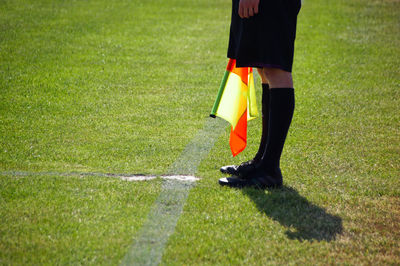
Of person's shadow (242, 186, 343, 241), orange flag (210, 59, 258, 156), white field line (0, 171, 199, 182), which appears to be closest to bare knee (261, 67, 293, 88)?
orange flag (210, 59, 258, 156)

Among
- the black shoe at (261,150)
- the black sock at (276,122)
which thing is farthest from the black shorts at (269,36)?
the black shoe at (261,150)

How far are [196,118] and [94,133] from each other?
1048 mm

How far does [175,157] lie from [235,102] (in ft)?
2.08

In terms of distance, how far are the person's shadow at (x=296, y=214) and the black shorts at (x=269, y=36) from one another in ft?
2.63

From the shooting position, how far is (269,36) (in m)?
3.18

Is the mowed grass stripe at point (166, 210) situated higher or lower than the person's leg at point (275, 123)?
lower

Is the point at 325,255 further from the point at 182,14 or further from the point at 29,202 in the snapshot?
the point at 182,14

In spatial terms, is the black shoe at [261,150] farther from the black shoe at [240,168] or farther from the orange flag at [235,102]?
the orange flag at [235,102]

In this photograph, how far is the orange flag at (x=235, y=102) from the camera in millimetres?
3656

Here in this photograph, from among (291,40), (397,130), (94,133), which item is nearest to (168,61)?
(94,133)

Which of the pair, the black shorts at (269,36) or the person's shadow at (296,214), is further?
the black shorts at (269,36)

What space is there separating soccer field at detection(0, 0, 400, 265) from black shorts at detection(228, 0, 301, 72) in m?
0.84

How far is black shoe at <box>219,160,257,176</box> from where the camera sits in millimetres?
3447

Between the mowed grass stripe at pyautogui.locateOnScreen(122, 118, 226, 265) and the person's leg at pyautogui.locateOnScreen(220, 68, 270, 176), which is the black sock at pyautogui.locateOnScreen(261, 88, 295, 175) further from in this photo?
the mowed grass stripe at pyautogui.locateOnScreen(122, 118, 226, 265)
